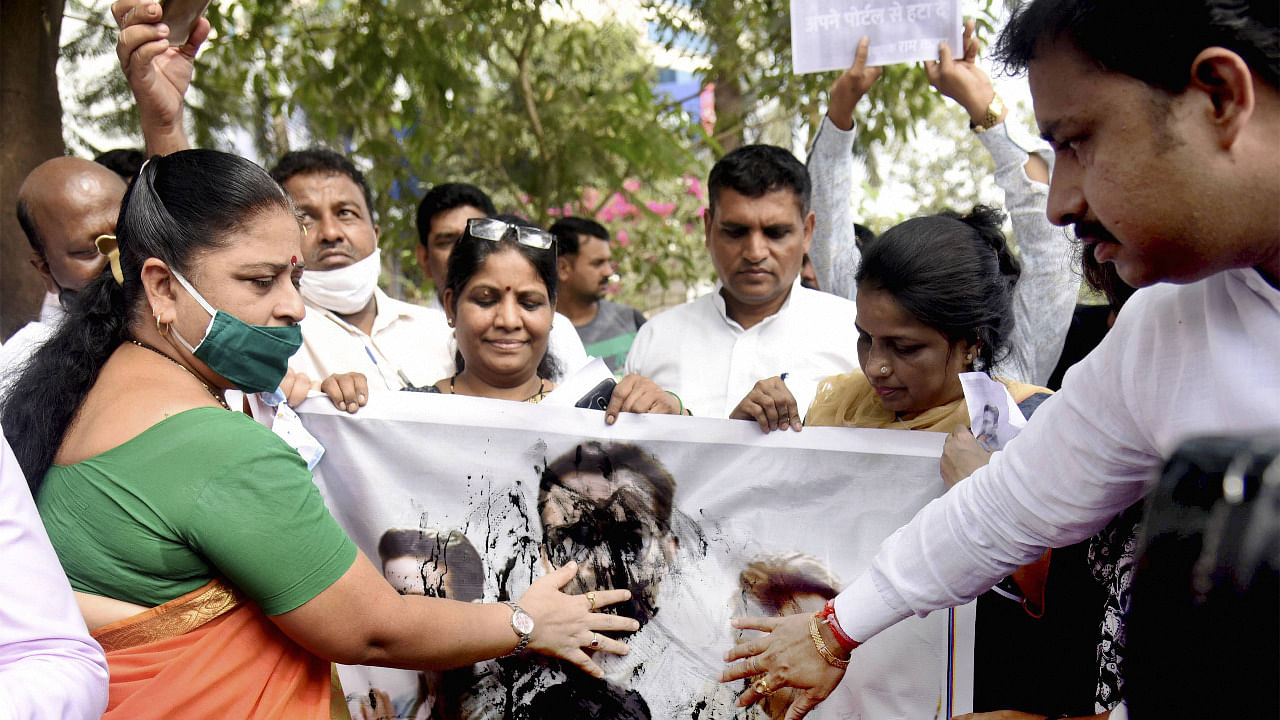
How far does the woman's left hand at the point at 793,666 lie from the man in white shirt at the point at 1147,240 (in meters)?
0.36

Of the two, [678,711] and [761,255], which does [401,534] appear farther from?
[761,255]

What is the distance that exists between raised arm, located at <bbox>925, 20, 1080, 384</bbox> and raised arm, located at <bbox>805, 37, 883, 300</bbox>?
1.00ft

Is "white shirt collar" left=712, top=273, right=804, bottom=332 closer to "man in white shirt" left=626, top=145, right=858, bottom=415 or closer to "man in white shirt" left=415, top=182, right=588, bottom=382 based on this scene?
"man in white shirt" left=626, top=145, right=858, bottom=415

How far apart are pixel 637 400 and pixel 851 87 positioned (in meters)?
1.54

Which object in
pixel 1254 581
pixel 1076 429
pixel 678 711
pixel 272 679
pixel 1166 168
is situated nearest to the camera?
pixel 1254 581

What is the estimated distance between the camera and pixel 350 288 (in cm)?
374

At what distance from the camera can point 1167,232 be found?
1193 mm

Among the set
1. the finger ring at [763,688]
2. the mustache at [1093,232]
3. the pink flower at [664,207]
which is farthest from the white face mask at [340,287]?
the pink flower at [664,207]

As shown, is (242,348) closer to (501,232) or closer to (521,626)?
(521,626)

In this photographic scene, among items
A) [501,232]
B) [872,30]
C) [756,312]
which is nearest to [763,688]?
[501,232]

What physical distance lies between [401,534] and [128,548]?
87cm

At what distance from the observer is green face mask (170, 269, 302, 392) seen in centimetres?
188

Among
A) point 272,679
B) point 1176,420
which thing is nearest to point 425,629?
point 272,679

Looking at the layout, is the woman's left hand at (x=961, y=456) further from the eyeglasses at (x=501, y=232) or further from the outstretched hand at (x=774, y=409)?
the eyeglasses at (x=501, y=232)
